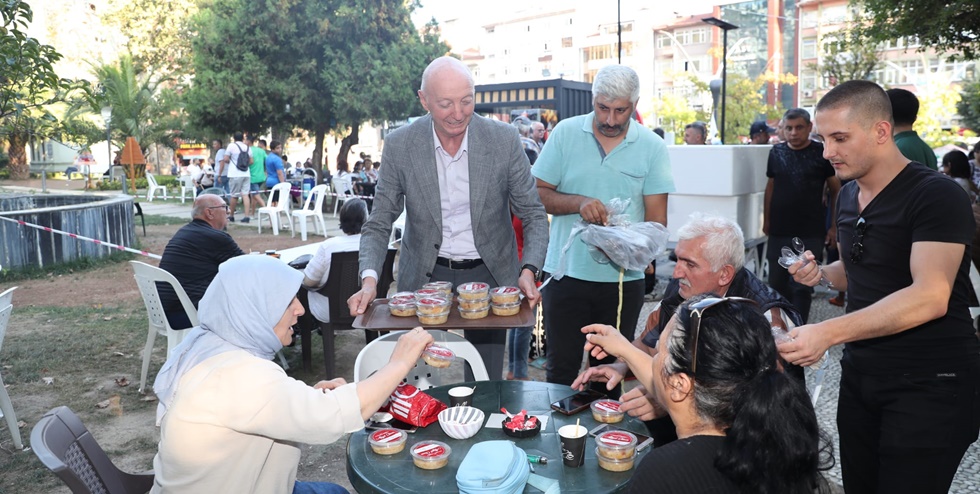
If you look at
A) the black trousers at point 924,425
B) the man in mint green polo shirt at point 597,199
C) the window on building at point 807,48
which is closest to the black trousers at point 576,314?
the man in mint green polo shirt at point 597,199

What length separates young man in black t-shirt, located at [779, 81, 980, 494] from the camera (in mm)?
2189

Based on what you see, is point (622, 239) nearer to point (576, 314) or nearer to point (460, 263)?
point (576, 314)

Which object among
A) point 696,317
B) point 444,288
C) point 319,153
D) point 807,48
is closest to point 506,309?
point 444,288

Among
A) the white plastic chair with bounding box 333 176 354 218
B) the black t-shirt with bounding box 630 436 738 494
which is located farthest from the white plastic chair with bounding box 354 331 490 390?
the white plastic chair with bounding box 333 176 354 218

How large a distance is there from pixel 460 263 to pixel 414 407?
1163 mm

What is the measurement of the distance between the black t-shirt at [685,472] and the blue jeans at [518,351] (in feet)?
12.0

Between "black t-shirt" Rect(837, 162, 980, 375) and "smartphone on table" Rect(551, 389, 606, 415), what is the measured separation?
943mm

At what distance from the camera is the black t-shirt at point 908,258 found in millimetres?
2227

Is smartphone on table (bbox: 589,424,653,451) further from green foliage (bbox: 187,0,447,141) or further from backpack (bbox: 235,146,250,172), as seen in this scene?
green foliage (bbox: 187,0,447,141)

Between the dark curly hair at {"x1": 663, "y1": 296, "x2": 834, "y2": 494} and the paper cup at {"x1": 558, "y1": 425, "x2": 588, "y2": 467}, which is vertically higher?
the dark curly hair at {"x1": 663, "y1": 296, "x2": 834, "y2": 494}

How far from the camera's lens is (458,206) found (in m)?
3.61

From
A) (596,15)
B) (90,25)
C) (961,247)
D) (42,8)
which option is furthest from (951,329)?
Answer: (596,15)

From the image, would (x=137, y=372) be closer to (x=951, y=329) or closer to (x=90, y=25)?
(x=951, y=329)

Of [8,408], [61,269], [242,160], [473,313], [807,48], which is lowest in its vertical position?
[8,408]
